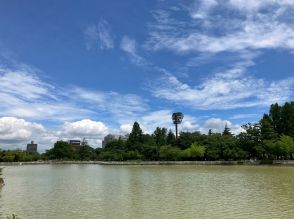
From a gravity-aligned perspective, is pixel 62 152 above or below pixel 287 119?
below

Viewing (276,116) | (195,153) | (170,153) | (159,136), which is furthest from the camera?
(159,136)

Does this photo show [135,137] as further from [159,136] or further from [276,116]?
[276,116]

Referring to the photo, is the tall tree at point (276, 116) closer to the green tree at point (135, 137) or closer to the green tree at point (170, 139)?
the green tree at point (170, 139)

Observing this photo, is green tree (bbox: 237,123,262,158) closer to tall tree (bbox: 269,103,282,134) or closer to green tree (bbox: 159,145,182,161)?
tall tree (bbox: 269,103,282,134)

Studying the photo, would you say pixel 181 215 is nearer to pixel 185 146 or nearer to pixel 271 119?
pixel 271 119

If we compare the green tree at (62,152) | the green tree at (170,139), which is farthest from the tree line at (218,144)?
the green tree at (62,152)

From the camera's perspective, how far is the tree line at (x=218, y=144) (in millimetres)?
93625

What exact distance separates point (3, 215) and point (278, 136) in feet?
280

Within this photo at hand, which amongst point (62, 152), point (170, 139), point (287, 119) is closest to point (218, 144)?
point (287, 119)

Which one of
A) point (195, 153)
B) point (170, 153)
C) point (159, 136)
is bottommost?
point (195, 153)

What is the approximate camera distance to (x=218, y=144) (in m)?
106

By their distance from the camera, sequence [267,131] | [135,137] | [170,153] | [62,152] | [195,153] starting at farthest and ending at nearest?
[62,152] < [135,137] < [170,153] < [195,153] < [267,131]

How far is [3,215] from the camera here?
23.1 m

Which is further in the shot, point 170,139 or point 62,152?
point 62,152
